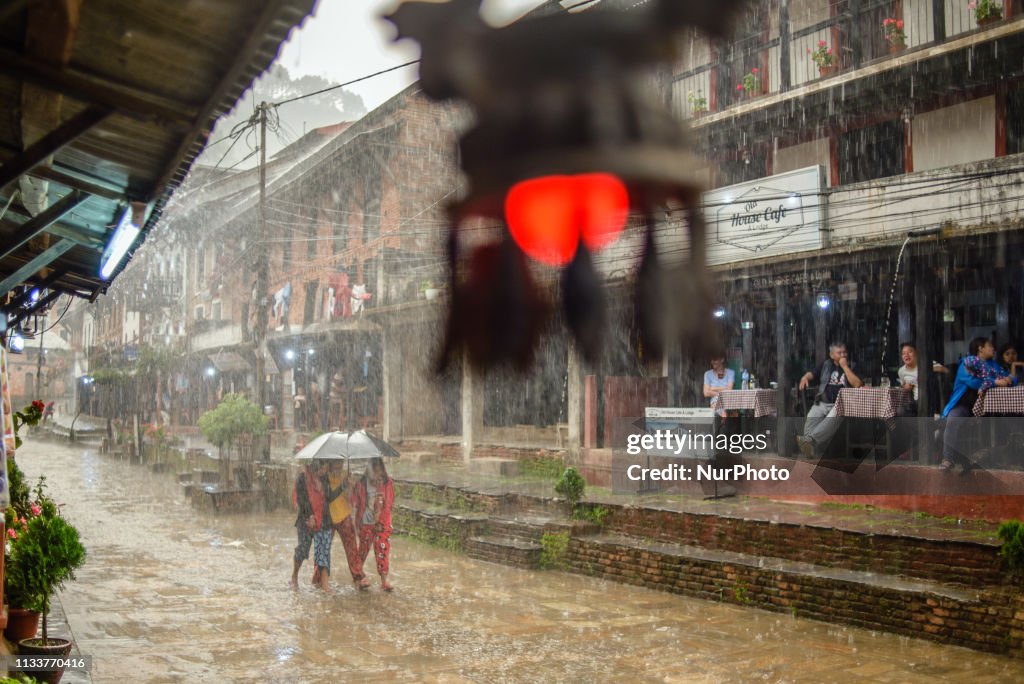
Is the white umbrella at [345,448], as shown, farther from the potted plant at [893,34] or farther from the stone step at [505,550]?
the potted plant at [893,34]

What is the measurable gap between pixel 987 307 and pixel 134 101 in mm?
11582

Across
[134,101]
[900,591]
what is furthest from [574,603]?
[134,101]

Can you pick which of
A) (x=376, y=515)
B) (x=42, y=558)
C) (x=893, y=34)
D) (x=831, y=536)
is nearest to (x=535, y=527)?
(x=376, y=515)

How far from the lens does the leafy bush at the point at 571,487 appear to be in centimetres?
1218

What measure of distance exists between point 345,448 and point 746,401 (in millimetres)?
4868

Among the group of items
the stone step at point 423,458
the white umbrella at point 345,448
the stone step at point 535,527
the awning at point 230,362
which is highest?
the awning at point 230,362

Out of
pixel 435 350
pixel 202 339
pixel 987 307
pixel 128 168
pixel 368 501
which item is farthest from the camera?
pixel 202 339

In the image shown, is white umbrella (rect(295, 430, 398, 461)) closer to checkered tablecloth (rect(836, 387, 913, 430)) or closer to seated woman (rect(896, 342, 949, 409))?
checkered tablecloth (rect(836, 387, 913, 430))

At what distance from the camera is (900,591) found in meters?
8.14

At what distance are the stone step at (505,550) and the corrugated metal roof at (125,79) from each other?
A: 841 cm

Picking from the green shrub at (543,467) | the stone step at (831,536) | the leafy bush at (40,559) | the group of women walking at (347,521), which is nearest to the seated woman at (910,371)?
the stone step at (831,536)

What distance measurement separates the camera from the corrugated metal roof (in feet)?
6.07

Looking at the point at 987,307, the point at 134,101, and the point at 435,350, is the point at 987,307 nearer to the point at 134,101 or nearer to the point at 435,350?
the point at 134,101

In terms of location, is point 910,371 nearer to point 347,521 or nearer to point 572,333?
point 347,521
